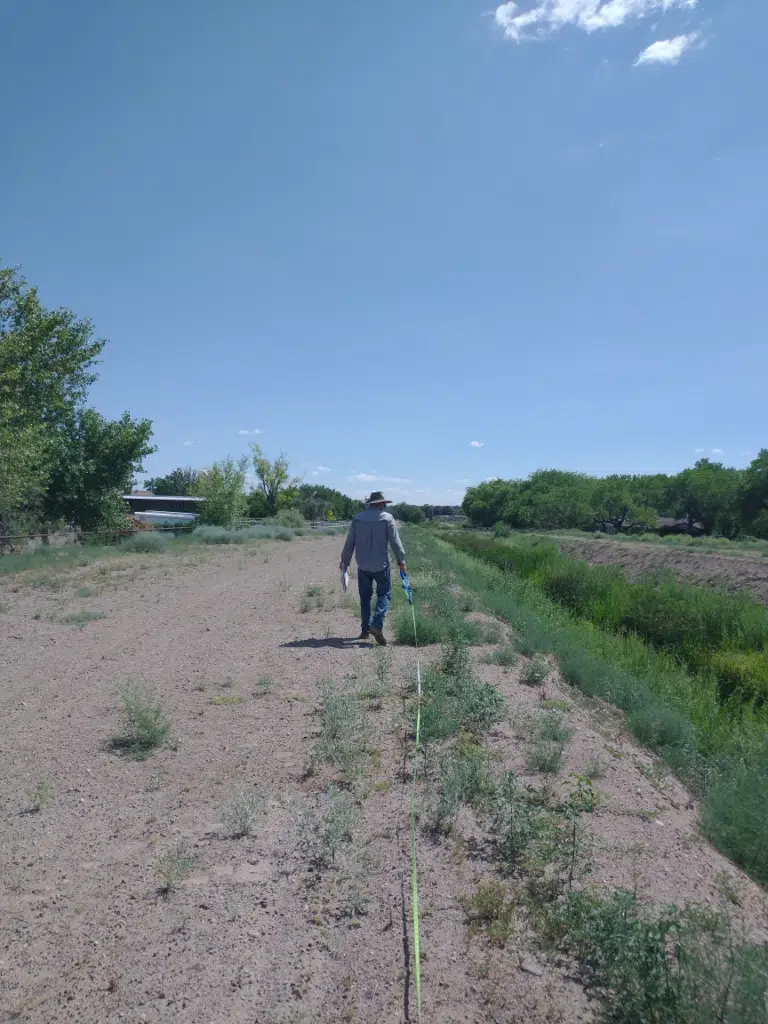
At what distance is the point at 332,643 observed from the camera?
10156mm

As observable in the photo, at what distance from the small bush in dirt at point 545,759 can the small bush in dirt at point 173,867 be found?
2591 mm

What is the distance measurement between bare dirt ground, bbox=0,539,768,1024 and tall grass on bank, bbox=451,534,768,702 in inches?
307

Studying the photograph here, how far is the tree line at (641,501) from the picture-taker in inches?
2625

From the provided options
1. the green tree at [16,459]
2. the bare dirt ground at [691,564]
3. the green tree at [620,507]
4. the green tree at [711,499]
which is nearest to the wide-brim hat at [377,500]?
the green tree at [16,459]

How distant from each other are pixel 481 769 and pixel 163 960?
8.42 feet

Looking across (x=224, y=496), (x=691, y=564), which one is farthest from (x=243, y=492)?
(x=691, y=564)

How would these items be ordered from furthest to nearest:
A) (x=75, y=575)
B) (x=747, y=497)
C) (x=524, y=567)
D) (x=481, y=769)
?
(x=747, y=497) < (x=524, y=567) < (x=75, y=575) < (x=481, y=769)

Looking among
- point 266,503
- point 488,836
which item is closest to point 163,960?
point 488,836

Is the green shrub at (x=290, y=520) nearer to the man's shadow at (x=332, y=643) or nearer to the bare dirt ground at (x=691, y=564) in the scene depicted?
the bare dirt ground at (x=691, y=564)

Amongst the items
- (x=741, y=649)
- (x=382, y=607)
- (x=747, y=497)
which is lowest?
(x=741, y=649)

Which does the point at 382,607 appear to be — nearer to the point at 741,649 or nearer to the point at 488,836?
the point at 488,836

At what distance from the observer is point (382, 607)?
994cm

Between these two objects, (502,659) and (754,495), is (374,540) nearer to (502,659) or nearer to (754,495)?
(502,659)

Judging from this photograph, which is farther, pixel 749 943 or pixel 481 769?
pixel 481 769
